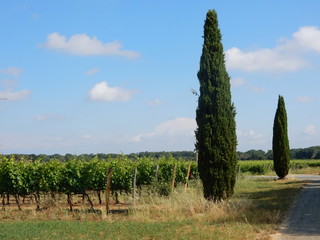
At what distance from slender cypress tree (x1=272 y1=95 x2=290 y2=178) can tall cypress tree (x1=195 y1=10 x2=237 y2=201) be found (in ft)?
→ 47.2

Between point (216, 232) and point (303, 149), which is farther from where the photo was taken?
point (303, 149)

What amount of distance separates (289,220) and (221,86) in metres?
4.81

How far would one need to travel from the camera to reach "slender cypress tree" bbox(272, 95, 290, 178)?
27.2 meters

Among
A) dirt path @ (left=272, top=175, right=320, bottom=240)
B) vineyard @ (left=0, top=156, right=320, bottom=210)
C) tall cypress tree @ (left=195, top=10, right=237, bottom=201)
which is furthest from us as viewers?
vineyard @ (left=0, top=156, right=320, bottom=210)

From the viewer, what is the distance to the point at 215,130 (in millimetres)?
13430

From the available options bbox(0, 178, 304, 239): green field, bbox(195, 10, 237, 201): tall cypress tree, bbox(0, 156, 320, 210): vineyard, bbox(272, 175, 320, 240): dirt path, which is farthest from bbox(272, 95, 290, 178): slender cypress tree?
bbox(195, 10, 237, 201): tall cypress tree

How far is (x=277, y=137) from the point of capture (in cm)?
2723

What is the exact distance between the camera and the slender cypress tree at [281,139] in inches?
1070

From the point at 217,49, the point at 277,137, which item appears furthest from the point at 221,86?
the point at 277,137

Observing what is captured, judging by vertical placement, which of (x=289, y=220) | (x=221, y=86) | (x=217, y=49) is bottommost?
(x=289, y=220)

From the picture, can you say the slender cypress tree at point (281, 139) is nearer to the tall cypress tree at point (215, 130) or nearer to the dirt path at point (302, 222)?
the dirt path at point (302, 222)

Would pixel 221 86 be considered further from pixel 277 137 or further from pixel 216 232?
pixel 277 137

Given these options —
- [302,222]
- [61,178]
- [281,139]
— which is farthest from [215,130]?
[281,139]

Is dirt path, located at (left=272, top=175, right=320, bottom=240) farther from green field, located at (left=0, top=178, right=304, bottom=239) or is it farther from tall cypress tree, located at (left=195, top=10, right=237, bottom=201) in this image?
tall cypress tree, located at (left=195, top=10, right=237, bottom=201)
